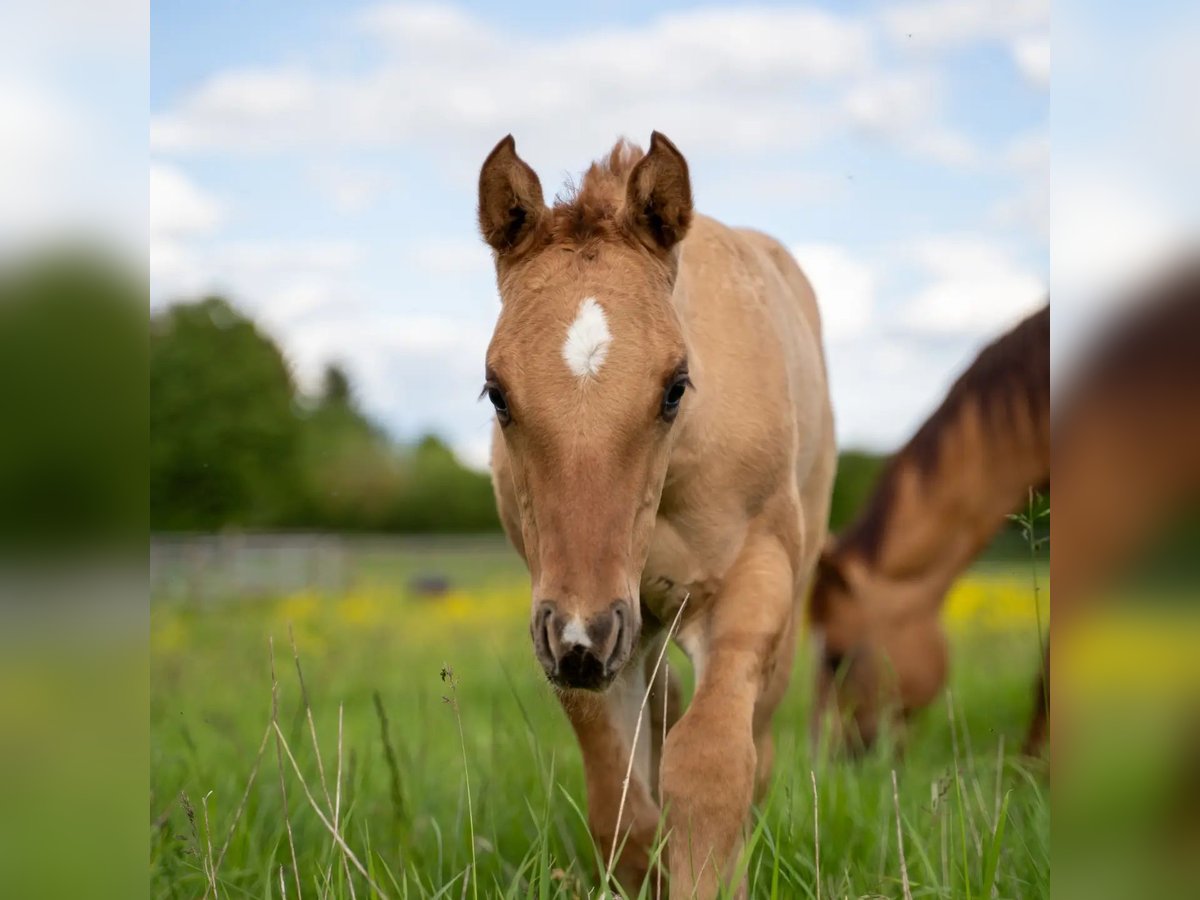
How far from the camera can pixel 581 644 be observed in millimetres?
2670

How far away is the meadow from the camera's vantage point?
10.2 ft

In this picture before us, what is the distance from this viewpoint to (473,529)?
91.9ft

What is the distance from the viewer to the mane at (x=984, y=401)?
6.86 m

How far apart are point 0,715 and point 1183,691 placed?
165 centimetres

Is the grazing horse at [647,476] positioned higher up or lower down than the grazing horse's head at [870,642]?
higher up

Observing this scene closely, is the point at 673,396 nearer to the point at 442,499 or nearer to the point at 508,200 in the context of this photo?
the point at 508,200

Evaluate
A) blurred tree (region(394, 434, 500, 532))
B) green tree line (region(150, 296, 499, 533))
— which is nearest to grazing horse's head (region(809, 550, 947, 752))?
green tree line (region(150, 296, 499, 533))

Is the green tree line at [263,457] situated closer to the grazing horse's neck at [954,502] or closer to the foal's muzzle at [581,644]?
the grazing horse's neck at [954,502]

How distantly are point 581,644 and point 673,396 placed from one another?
83cm

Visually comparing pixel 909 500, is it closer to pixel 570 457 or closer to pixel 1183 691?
pixel 570 457

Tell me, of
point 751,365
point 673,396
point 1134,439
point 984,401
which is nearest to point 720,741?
point 673,396

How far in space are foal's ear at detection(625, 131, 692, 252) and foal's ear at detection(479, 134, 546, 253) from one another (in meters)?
0.30

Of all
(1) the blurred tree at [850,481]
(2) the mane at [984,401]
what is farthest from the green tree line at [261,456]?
(2) the mane at [984,401]

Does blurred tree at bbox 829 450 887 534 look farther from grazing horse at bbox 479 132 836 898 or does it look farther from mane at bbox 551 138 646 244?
mane at bbox 551 138 646 244
